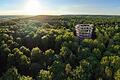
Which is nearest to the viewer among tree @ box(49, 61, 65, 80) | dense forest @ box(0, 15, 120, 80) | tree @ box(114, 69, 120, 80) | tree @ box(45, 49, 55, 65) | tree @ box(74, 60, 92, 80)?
tree @ box(114, 69, 120, 80)

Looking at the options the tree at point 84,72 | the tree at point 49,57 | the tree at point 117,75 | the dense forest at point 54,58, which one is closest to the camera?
the tree at point 117,75

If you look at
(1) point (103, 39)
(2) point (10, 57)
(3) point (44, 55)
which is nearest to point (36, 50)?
(3) point (44, 55)

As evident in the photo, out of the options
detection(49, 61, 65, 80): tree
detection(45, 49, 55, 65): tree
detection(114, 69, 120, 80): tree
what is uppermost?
detection(114, 69, 120, 80): tree

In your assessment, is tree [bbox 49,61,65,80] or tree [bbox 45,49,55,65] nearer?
tree [bbox 49,61,65,80]

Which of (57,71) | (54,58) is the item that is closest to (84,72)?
(57,71)

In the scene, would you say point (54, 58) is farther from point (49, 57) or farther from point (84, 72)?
point (84, 72)

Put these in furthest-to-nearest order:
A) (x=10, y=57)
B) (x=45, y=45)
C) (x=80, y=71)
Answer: (x=45, y=45)
(x=10, y=57)
(x=80, y=71)

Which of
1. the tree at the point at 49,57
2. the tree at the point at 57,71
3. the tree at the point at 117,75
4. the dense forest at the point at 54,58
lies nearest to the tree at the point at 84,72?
the dense forest at the point at 54,58

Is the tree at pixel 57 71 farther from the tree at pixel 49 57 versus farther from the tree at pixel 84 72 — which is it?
the tree at pixel 49 57

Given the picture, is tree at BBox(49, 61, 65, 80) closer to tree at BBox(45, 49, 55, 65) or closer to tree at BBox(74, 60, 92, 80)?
tree at BBox(74, 60, 92, 80)

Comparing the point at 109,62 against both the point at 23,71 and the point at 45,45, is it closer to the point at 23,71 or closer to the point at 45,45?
the point at 23,71

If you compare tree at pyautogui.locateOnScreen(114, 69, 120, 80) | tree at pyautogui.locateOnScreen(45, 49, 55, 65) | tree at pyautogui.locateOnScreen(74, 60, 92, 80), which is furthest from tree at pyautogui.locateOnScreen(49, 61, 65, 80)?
tree at pyautogui.locateOnScreen(114, 69, 120, 80)
